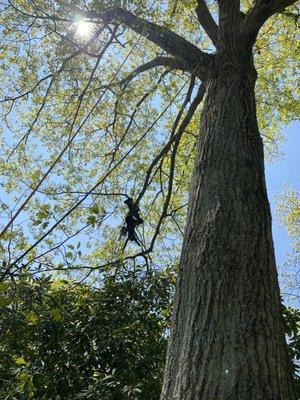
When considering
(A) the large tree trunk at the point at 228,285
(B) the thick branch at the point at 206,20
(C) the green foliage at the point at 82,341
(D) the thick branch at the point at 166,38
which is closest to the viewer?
(A) the large tree trunk at the point at 228,285

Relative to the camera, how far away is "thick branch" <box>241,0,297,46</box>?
15.7 ft

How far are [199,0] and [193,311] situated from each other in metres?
4.59

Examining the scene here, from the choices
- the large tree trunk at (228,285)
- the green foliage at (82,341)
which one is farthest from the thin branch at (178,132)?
the green foliage at (82,341)

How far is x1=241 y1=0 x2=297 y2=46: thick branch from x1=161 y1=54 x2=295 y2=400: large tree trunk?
1298 mm

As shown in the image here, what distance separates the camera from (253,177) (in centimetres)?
337

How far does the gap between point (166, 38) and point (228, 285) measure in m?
3.13

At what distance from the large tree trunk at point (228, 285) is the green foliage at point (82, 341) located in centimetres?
70

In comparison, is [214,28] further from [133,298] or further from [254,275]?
[254,275]

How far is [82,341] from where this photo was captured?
3.60 meters

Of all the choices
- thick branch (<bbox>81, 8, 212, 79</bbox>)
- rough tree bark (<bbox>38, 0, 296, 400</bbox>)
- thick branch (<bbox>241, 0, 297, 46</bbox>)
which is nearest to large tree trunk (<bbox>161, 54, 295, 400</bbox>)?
rough tree bark (<bbox>38, 0, 296, 400</bbox>)

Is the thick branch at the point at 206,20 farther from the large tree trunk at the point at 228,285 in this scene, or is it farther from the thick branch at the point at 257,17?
the large tree trunk at the point at 228,285

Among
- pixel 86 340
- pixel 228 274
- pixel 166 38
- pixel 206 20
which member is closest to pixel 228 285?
pixel 228 274

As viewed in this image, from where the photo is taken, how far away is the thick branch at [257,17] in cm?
479

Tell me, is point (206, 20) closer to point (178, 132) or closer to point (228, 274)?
point (178, 132)
